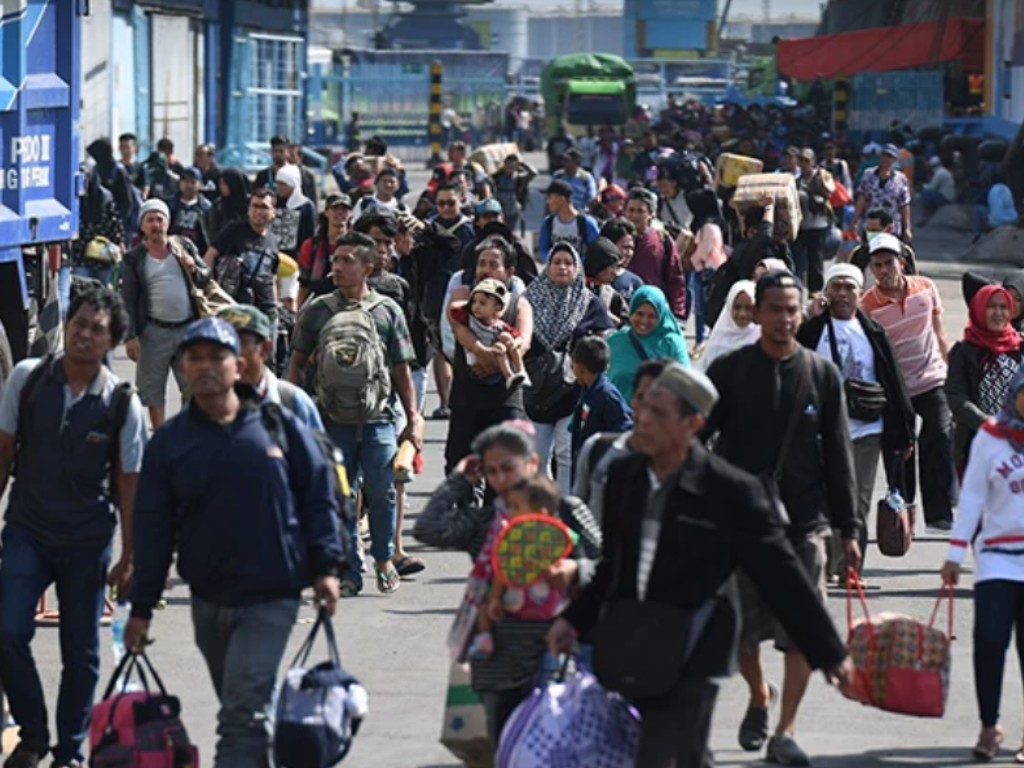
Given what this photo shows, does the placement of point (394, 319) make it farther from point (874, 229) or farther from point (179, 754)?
point (874, 229)

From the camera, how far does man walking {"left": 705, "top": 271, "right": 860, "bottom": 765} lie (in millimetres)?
8438

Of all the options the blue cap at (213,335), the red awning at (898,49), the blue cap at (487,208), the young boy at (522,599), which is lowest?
the young boy at (522,599)

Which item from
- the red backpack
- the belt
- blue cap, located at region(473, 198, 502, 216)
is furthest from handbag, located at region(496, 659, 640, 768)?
blue cap, located at region(473, 198, 502, 216)

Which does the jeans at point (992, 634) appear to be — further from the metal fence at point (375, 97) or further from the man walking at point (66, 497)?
the metal fence at point (375, 97)

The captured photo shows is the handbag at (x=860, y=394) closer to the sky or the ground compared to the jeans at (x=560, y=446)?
closer to the sky

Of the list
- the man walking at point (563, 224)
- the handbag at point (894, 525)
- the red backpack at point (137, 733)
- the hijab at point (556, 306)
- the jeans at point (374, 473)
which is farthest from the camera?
the man walking at point (563, 224)

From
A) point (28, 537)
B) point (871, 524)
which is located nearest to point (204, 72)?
point (871, 524)

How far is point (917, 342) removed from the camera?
12.3 meters

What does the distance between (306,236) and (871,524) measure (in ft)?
17.1

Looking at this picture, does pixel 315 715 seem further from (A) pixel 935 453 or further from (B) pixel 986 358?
(A) pixel 935 453

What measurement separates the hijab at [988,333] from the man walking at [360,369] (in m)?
2.44

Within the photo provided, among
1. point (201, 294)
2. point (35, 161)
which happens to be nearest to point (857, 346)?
point (201, 294)

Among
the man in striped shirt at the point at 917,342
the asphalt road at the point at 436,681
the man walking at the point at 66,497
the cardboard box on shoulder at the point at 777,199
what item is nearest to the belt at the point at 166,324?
the asphalt road at the point at 436,681

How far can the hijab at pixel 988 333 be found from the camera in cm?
1109
